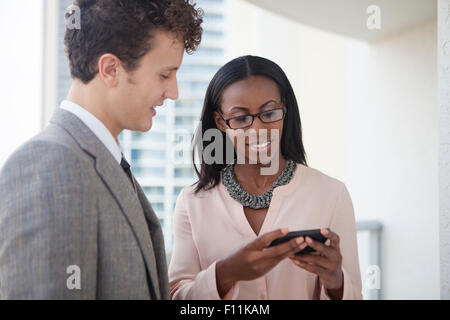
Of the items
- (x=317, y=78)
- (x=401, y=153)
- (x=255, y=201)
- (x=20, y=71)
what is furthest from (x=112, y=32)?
(x=317, y=78)

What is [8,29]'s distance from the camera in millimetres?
2820

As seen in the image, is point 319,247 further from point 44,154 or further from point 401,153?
point 401,153

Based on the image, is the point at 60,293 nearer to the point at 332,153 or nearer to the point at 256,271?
the point at 256,271

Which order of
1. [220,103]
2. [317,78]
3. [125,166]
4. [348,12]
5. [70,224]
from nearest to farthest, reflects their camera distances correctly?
[70,224] < [125,166] < [220,103] < [348,12] < [317,78]

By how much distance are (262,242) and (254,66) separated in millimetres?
702

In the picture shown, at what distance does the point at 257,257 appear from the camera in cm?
129

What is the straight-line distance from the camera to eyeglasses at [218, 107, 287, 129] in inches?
62.3

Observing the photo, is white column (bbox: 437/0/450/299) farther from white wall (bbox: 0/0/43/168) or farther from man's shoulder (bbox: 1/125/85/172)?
white wall (bbox: 0/0/43/168)

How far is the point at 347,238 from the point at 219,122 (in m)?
0.65

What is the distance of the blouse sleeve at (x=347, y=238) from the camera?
1.54 metres

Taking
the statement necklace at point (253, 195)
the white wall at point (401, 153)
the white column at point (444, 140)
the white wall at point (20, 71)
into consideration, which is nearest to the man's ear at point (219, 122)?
the statement necklace at point (253, 195)

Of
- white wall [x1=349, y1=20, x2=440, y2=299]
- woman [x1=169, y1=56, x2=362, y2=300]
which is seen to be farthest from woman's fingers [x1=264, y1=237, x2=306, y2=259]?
white wall [x1=349, y1=20, x2=440, y2=299]

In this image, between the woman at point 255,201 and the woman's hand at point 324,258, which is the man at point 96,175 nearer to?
the woman at point 255,201

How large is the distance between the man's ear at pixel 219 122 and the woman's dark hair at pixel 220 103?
0.02m
